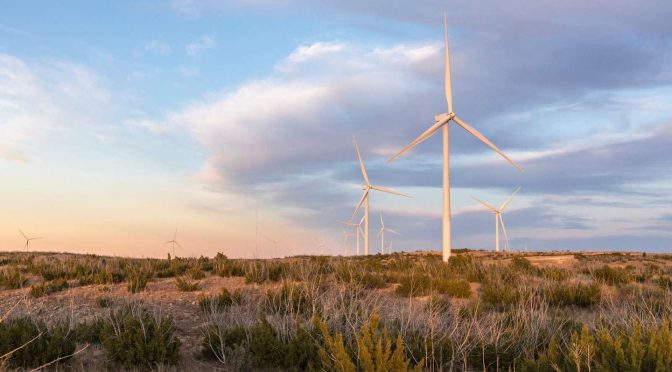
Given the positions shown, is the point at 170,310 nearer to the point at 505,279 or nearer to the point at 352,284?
the point at 352,284

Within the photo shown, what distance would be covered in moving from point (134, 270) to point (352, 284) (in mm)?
8504

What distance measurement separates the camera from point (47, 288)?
17234mm

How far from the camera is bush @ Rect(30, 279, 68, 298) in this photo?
16.8 m

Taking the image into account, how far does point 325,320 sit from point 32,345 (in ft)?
16.2

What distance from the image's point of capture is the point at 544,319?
10.6m

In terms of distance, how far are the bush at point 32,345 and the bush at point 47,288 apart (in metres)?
7.38

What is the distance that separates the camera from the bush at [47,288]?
16844 millimetres

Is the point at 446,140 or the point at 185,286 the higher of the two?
the point at 446,140

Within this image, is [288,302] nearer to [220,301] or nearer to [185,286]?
[220,301]

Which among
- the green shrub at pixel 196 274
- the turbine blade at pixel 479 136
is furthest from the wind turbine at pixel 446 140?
the green shrub at pixel 196 274

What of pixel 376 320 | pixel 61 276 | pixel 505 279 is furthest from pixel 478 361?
pixel 61 276

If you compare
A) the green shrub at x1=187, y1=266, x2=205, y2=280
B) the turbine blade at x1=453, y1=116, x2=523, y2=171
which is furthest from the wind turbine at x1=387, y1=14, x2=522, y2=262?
the green shrub at x1=187, y1=266, x2=205, y2=280

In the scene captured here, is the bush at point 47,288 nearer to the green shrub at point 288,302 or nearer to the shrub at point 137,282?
the shrub at point 137,282

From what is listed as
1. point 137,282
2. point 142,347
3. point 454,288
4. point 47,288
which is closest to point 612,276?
point 454,288
